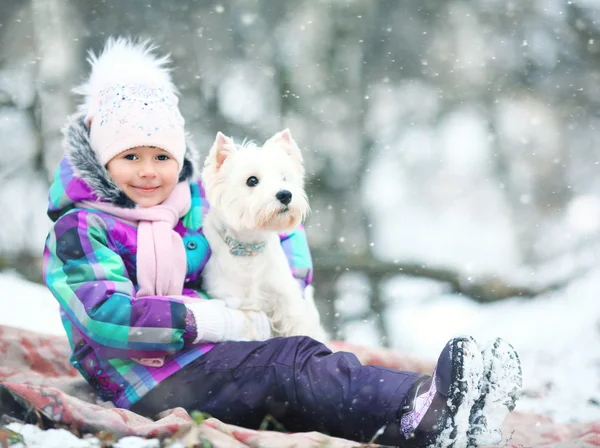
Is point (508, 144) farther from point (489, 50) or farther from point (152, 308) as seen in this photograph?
point (152, 308)

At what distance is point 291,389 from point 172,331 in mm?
485

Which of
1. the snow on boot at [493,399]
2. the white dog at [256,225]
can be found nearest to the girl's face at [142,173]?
the white dog at [256,225]

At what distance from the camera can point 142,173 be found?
2.87 meters

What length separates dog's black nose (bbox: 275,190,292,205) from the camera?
266 cm

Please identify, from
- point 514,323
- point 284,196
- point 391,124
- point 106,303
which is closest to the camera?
point 106,303

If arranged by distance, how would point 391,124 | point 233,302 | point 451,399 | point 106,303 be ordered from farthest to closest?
point 391,124 < point 233,302 < point 106,303 < point 451,399

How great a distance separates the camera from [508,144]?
22.1ft

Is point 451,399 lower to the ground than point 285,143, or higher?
lower

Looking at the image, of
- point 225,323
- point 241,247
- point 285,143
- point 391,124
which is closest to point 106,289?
point 225,323

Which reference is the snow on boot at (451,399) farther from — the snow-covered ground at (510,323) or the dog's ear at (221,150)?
the snow-covered ground at (510,323)

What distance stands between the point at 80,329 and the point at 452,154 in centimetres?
495

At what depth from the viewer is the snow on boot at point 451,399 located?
2.27m

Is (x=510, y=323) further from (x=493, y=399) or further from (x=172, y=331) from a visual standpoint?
(x=172, y=331)

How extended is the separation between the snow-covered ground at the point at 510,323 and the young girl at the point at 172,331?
1977mm
